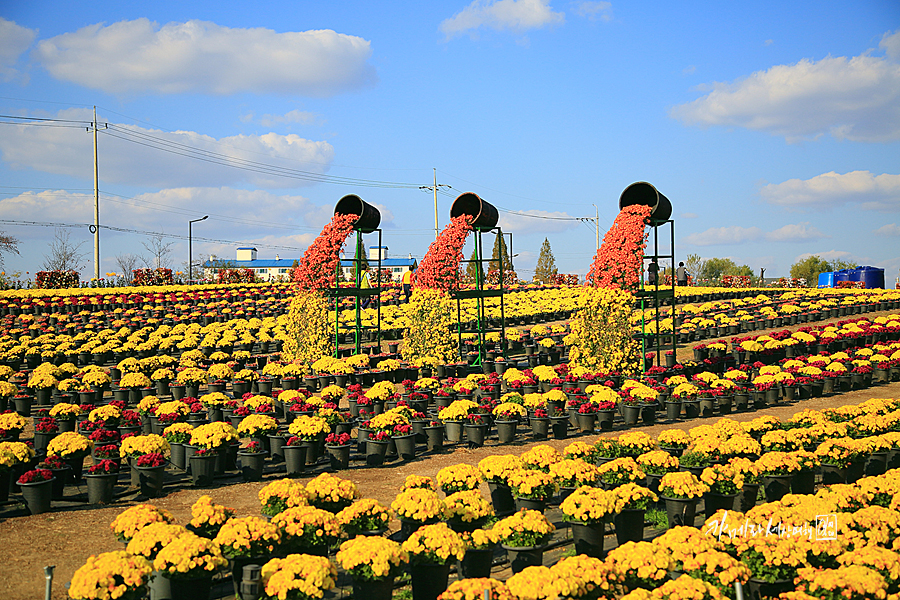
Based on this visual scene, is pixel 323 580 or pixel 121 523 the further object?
pixel 121 523

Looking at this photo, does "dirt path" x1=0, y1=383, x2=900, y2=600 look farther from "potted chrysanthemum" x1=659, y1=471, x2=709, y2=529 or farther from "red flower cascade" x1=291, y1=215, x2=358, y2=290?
"red flower cascade" x1=291, y1=215, x2=358, y2=290

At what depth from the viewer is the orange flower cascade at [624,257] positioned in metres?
19.4

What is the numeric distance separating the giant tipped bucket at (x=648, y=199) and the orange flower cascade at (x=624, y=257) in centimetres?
60

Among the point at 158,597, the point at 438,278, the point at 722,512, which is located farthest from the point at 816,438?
the point at 438,278

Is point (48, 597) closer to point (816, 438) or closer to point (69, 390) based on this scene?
point (816, 438)

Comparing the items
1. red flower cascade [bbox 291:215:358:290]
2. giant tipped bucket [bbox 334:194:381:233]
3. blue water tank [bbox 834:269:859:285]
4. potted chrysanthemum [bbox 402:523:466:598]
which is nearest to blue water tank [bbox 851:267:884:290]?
blue water tank [bbox 834:269:859:285]

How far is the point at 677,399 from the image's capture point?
16.0 m

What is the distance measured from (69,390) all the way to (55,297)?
84.9 ft

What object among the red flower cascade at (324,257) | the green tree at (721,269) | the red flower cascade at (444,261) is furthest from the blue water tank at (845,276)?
the red flower cascade at (324,257)

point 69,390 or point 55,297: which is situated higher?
Answer: point 55,297

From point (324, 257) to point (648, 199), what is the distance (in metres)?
11.1

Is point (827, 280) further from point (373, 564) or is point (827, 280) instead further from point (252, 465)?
point (373, 564)

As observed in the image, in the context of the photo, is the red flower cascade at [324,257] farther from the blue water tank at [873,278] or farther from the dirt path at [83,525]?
the blue water tank at [873,278]

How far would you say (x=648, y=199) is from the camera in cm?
2034
